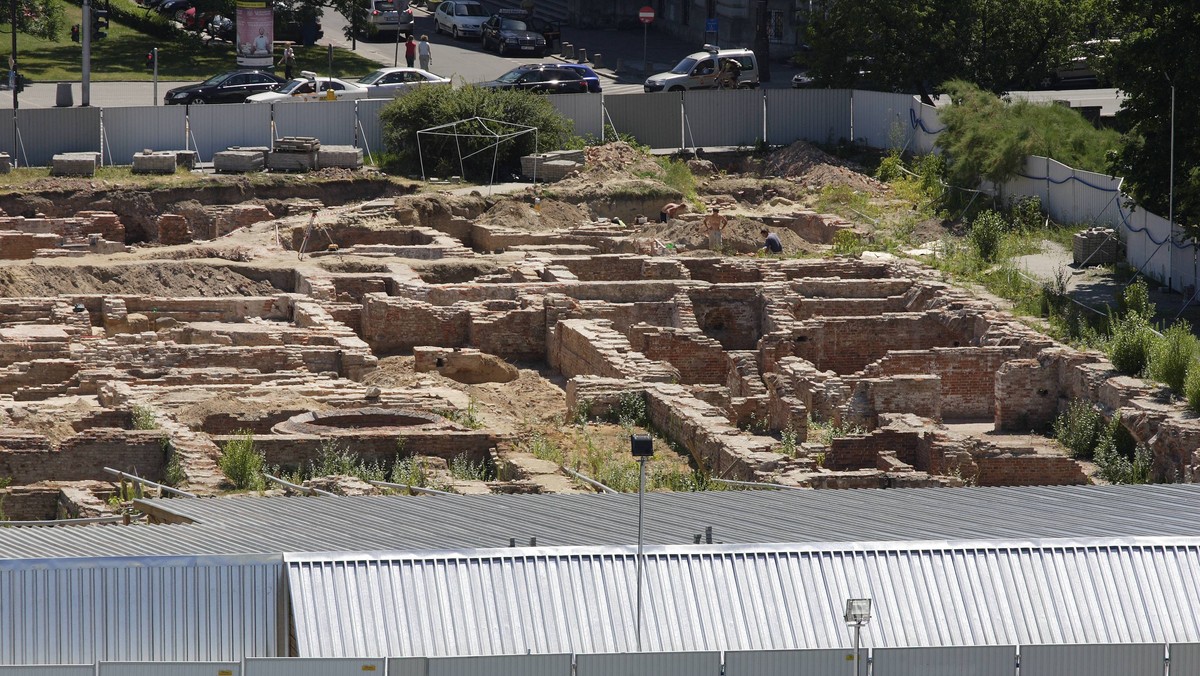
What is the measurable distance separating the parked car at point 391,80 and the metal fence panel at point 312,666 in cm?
3192

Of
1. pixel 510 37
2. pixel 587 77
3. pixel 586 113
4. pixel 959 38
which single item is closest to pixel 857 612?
pixel 586 113

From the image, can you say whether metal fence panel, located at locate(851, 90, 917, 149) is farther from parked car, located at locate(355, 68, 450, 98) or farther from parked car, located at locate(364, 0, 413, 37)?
parked car, located at locate(364, 0, 413, 37)

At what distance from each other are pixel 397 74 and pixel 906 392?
72.6 ft

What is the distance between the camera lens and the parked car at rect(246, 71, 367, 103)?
149 ft

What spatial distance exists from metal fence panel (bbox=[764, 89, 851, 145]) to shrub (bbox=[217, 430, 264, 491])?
80.3 ft

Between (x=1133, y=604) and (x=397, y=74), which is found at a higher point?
(x=397, y=74)

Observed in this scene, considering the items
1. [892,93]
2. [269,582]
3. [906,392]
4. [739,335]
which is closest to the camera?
[269,582]

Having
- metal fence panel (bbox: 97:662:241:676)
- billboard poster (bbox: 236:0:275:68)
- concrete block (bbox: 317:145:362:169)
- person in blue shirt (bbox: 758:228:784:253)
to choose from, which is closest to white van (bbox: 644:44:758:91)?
billboard poster (bbox: 236:0:275:68)

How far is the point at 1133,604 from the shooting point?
56.2ft

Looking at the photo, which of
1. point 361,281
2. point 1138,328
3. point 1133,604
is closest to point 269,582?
point 1133,604

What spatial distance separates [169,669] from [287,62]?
37.1 metres

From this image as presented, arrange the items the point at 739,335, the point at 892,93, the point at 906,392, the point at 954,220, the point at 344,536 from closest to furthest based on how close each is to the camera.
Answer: the point at 344,536 < the point at 906,392 < the point at 739,335 < the point at 954,220 < the point at 892,93

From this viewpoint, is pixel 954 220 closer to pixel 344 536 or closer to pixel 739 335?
pixel 739 335

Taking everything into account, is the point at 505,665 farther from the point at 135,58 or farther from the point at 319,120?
the point at 135,58
